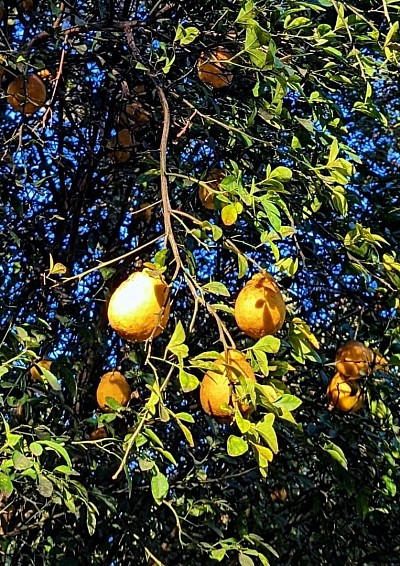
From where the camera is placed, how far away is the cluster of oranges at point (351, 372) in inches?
66.2

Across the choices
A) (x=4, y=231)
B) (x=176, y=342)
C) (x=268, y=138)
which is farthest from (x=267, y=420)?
(x=4, y=231)

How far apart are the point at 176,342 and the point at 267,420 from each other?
141 millimetres

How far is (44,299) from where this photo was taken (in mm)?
1794

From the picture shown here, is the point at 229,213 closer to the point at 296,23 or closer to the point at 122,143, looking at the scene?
the point at 296,23

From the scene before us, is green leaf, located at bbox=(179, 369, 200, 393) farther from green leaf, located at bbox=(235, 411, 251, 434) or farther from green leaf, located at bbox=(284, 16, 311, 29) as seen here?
green leaf, located at bbox=(284, 16, 311, 29)

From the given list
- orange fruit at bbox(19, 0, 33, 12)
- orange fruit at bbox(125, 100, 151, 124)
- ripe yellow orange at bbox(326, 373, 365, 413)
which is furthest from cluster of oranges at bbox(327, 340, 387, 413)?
orange fruit at bbox(19, 0, 33, 12)

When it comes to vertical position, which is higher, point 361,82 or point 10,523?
point 361,82

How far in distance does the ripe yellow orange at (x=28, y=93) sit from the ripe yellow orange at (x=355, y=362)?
77cm

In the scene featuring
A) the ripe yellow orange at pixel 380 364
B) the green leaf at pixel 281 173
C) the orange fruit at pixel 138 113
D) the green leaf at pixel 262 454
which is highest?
the orange fruit at pixel 138 113

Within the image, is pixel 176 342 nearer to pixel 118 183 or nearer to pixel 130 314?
pixel 130 314

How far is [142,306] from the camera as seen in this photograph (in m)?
1.03

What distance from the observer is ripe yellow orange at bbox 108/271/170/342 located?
1030 mm

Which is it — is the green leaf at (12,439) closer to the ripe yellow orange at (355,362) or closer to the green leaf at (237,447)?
the green leaf at (237,447)

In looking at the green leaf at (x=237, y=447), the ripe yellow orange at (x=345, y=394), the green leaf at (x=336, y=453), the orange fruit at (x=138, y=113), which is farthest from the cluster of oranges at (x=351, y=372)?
the green leaf at (x=237, y=447)
